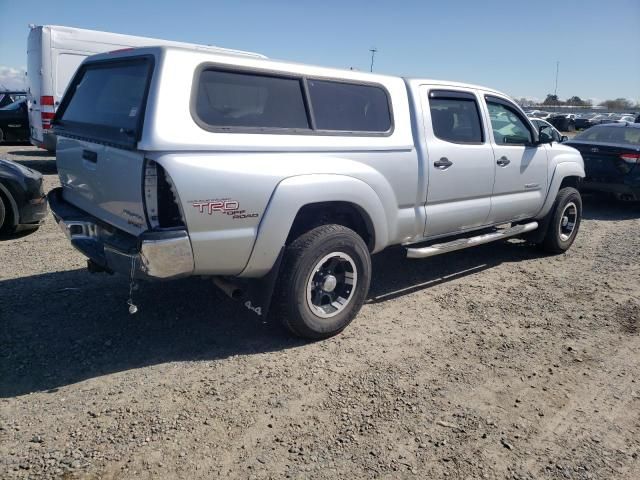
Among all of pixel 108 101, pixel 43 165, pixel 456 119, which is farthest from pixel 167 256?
pixel 43 165

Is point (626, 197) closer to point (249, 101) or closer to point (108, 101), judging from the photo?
point (249, 101)

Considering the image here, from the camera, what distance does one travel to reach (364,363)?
12.5 ft

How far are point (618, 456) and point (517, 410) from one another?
58 cm

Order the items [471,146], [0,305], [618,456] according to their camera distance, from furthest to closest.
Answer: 1. [471,146]
2. [0,305]
3. [618,456]

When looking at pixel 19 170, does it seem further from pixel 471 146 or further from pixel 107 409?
pixel 471 146

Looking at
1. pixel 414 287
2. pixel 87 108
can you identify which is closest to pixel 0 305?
pixel 87 108

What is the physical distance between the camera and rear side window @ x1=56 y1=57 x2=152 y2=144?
10.9 feet

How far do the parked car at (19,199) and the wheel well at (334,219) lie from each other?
4.12 m

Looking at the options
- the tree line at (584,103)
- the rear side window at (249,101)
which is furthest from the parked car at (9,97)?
the tree line at (584,103)

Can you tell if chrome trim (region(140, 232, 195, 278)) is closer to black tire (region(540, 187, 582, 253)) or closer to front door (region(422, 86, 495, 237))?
front door (region(422, 86, 495, 237))

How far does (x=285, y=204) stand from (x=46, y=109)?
9.56 m

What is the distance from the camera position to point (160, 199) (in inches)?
124

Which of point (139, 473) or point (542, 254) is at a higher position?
point (542, 254)

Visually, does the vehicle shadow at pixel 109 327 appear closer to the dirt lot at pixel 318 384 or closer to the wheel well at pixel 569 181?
the dirt lot at pixel 318 384
